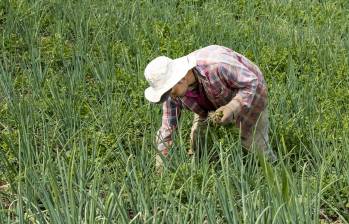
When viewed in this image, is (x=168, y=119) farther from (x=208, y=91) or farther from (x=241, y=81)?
(x=241, y=81)

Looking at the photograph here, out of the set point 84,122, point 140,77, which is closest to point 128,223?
point 84,122

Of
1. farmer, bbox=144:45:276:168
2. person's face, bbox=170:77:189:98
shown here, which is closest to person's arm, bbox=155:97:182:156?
farmer, bbox=144:45:276:168

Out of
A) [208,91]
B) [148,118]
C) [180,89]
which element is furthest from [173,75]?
[148,118]

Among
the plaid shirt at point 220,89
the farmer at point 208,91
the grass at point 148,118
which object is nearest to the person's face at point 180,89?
the farmer at point 208,91

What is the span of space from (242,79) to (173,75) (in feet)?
1.14

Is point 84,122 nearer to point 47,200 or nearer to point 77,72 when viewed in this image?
point 77,72

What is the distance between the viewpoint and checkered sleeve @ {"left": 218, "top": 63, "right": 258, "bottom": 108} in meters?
3.06

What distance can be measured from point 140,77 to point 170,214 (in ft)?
6.37

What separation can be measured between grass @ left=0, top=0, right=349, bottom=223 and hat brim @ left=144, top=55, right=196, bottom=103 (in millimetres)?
212

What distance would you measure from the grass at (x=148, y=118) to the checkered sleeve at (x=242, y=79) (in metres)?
0.17

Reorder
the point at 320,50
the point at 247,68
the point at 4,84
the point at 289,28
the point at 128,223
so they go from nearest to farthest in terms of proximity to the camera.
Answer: the point at 128,223, the point at 247,68, the point at 4,84, the point at 320,50, the point at 289,28

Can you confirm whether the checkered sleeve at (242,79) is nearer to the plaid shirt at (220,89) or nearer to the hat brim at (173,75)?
the plaid shirt at (220,89)

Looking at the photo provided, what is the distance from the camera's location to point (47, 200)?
2088mm

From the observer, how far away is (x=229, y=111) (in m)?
2.95
